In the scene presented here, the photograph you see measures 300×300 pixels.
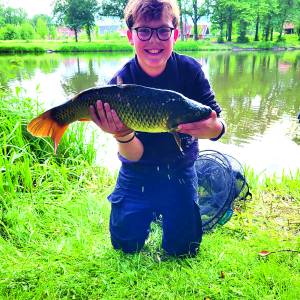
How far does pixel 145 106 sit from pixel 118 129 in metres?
0.24

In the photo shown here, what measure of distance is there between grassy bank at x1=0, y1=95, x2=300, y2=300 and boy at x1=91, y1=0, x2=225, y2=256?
0.15 meters

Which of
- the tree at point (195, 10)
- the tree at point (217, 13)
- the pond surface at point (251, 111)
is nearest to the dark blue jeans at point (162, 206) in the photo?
the pond surface at point (251, 111)

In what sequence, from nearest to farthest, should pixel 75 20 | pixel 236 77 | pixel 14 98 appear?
pixel 14 98, pixel 236 77, pixel 75 20

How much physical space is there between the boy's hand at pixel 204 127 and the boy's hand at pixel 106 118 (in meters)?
0.32

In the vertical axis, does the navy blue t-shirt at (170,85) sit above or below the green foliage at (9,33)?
above

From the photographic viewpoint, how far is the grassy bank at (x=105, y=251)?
6.36 feet

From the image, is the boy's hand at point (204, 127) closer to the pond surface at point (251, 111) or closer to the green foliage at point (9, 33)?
the pond surface at point (251, 111)

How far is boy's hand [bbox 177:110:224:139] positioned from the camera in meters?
1.76

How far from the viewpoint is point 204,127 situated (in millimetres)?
1818

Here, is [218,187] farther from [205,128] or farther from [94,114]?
[94,114]

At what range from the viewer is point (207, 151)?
306cm

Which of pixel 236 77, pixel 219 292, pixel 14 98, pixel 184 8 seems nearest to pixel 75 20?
pixel 184 8

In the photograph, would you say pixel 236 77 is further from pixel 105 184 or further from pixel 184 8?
pixel 184 8

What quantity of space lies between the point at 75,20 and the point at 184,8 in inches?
587
